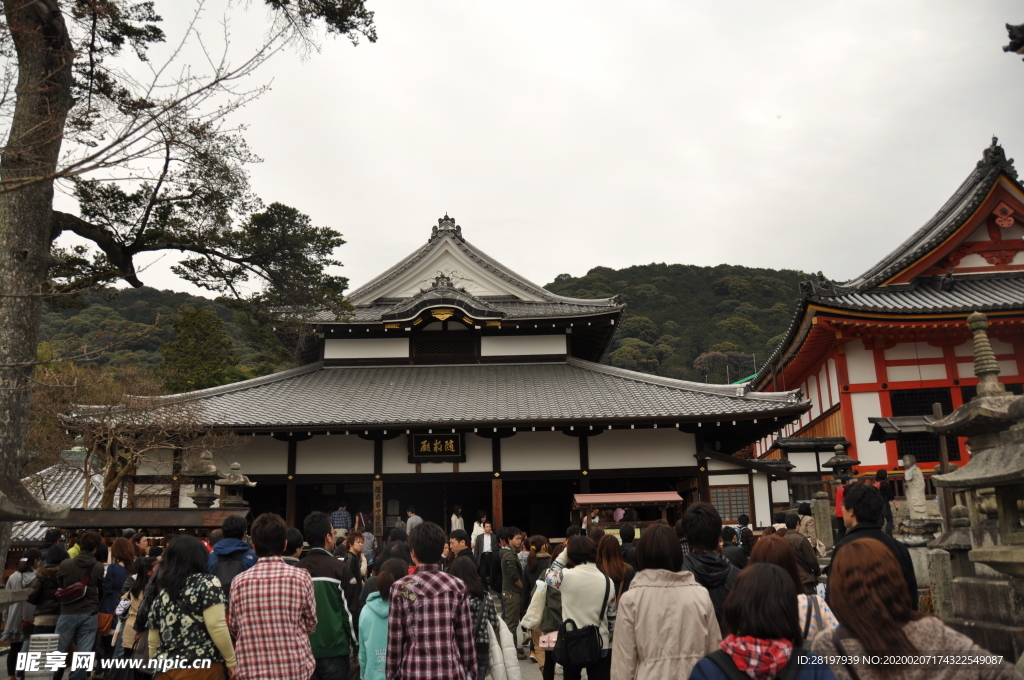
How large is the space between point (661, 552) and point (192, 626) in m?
2.76

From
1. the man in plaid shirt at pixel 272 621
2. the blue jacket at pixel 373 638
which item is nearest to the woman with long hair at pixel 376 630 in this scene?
the blue jacket at pixel 373 638

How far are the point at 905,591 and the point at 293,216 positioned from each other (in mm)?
12074

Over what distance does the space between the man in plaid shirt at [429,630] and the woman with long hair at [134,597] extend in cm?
374

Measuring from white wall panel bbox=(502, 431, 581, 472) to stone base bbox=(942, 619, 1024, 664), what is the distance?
10.7 m

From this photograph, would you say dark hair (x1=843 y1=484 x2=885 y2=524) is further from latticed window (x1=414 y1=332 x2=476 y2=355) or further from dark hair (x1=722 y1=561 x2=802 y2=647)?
latticed window (x1=414 y1=332 x2=476 y2=355)

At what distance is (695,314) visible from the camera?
67.6 metres

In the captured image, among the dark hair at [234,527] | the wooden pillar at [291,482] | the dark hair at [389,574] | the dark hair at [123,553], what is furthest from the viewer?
the wooden pillar at [291,482]

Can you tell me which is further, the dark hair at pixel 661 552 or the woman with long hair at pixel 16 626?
the woman with long hair at pixel 16 626

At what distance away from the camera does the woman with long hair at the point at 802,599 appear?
126 inches

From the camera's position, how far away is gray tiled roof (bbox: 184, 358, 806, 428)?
49.7 feet

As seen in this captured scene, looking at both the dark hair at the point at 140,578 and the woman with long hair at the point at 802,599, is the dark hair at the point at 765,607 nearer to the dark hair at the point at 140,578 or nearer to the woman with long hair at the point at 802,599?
the woman with long hair at the point at 802,599

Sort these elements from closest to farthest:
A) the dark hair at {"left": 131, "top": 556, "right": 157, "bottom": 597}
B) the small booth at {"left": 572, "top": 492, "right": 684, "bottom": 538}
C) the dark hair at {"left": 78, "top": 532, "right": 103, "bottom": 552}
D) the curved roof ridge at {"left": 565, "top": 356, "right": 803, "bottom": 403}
A: the dark hair at {"left": 131, "top": 556, "right": 157, "bottom": 597} < the dark hair at {"left": 78, "top": 532, "right": 103, "bottom": 552} < the small booth at {"left": 572, "top": 492, "right": 684, "bottom": 538} < the curved roof ridge at {"left": 565, "top": 356, "right": 803, "bottom": 403}

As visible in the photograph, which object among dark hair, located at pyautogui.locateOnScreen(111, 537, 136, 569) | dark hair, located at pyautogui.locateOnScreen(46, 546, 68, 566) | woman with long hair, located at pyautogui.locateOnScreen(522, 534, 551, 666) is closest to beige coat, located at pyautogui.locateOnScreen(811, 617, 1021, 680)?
woman with long hair, located at pyautogui.locateOnScreen(522, 534, 551, 666)

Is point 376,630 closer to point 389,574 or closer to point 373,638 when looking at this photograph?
point 373,638
